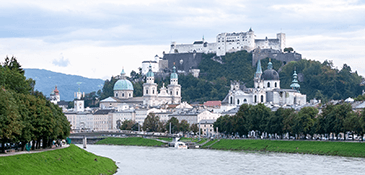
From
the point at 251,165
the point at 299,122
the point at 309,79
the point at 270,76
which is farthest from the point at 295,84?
the point at 251,165

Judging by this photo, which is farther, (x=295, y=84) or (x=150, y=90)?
(x=150, y=90)

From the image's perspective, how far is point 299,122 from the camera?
91.8 metres

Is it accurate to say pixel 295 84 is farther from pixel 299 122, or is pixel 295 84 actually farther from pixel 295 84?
pixel 299 122

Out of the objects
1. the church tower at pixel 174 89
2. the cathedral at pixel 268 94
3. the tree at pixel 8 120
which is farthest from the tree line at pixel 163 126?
the tree at pixel 8 120

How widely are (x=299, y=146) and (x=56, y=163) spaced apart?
44.3 m

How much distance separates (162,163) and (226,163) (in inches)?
256

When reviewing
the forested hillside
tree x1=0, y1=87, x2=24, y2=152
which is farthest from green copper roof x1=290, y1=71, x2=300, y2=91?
tree x1=0, y1=87, x2=24, y2=152

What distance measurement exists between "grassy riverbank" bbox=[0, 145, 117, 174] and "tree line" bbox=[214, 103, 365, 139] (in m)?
32.8

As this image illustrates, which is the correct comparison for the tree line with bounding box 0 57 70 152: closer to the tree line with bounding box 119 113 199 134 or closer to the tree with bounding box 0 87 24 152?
the tree with bounding box 0 87 24 152

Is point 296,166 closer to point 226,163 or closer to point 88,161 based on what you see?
point 226,163

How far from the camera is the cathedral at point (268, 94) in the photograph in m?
161

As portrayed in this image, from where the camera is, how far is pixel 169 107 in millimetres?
182375

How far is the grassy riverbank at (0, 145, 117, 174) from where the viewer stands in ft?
131

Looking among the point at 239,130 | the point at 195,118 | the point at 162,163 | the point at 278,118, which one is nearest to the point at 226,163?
the point at 162,163
